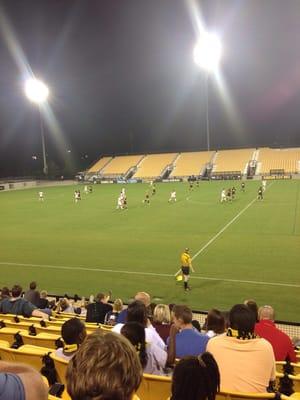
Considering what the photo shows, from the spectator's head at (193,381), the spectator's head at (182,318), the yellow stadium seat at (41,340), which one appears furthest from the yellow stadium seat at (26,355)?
the spectator's head at (193,381)

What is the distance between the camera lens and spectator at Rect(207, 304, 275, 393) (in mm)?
4551

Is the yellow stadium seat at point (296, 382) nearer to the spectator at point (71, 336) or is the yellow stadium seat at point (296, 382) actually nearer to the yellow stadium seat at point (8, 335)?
the spectator at point (71, 336)

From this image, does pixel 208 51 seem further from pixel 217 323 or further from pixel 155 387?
pixel 155 387

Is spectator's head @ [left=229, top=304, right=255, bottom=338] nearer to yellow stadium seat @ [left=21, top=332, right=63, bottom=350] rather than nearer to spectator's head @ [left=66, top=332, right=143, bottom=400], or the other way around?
yellow stadium seat @ [left=21, top=332, right=63, bottom=350]

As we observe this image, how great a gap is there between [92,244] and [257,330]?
17.5 meters

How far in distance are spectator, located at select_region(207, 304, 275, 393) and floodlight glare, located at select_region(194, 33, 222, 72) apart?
52887 millimetres

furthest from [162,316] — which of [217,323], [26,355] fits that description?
[26,355]

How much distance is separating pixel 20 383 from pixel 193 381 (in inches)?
47.4

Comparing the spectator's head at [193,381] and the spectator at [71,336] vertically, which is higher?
the spectator's head at [193,381]

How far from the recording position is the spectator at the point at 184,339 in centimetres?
546

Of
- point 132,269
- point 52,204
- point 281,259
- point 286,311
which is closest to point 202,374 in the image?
point 286,311

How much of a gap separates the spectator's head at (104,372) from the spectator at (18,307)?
759cm

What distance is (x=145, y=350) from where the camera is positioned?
476 centimetres

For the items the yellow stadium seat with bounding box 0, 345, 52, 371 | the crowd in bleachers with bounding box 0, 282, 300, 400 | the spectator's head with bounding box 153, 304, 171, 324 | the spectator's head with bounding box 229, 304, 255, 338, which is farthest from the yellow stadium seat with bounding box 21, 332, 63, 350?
the spectator's head with bounding box 229, 304, 255, 338
